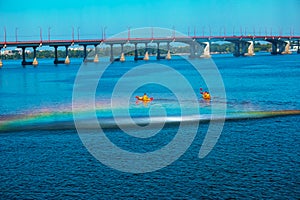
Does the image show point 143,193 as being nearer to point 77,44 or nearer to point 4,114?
point 4,114

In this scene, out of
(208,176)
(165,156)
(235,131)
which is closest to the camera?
(208,176)

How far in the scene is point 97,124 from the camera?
40.0 meters

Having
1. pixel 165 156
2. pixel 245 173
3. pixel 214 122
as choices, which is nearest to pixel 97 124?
pixel 214 122

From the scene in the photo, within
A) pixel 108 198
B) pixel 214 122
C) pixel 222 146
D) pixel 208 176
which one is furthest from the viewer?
pixel 214 122

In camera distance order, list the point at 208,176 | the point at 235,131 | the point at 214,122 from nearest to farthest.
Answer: the point at 208,176
the point at 235,131
the point at 214,122

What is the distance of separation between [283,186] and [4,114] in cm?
3201

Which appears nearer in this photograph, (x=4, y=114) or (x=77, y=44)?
(x=4, y=114)

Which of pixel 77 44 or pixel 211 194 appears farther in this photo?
pixel 77 44

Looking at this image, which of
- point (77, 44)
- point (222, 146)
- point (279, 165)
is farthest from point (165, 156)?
point (77, 44)

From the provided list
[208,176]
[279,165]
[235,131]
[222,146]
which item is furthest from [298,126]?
[208,176]

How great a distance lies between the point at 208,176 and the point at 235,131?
11.0 meters

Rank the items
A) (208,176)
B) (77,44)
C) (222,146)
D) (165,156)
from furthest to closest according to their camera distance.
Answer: (77,44) < (222,146) < (165,156) < (208,176)

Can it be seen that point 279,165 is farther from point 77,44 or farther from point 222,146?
point 77,44

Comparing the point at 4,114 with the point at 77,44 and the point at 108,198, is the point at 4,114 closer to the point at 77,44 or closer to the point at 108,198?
the point at 108,198
